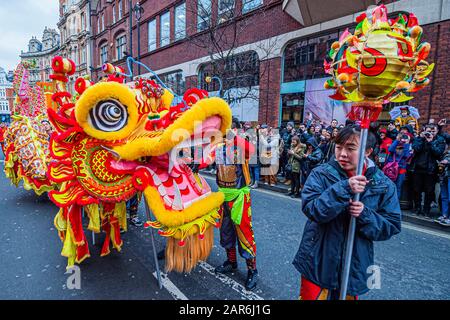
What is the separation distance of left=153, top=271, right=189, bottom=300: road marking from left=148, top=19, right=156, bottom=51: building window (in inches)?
677

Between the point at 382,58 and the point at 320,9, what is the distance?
8.71 meters

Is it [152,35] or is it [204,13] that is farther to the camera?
[152,35]

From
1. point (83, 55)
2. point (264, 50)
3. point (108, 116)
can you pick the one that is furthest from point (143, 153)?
point (83, 55)

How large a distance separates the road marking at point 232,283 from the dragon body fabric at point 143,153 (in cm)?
67

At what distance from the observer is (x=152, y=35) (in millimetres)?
17375

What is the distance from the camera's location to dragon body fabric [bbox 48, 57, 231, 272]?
207 cm

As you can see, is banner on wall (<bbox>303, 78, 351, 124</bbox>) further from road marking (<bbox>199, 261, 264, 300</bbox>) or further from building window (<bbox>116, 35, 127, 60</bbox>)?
building window (<bbox>116, 35, 127, 60</bbox>)

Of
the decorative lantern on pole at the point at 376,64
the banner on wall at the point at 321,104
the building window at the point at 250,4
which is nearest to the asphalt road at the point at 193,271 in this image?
the decorative lantern on pole at the point at 376,64

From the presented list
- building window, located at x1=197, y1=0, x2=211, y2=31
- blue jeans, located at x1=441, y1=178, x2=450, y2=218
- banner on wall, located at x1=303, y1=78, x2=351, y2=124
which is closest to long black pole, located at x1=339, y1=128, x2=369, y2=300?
blue jeans, located at x1=441, y1=178, x2=450, y2=218

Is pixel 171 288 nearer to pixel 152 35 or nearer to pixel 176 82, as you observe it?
pixel 176 82

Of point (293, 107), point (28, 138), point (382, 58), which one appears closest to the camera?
point (382, 58)
